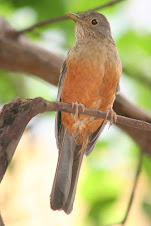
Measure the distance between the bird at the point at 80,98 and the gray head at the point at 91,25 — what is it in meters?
0.06

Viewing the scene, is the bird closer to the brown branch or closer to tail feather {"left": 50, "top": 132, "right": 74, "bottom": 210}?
tail feather {"left": 50, "top": 132, "right": 74, "bottom": 210}

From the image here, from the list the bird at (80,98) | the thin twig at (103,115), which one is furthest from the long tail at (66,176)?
the thin twig at (103,115)

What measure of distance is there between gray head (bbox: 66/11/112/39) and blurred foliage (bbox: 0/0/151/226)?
11.6 inches

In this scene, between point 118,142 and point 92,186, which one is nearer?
point 92,186

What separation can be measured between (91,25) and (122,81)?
934 millimetres

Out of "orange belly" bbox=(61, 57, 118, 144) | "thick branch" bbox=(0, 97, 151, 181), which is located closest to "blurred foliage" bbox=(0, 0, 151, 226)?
"orange belly" bbox=(61, 57, 118, 144)

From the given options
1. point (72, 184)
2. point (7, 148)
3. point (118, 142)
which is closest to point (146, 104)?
point (118, 142)

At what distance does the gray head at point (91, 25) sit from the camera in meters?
4.94

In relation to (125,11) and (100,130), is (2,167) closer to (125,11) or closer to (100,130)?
(100,130)

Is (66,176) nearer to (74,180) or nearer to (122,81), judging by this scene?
(74,180)

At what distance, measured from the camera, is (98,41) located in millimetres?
4793

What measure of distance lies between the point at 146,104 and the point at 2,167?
3.24 m

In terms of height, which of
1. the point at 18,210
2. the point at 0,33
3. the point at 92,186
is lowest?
the point at 18,210

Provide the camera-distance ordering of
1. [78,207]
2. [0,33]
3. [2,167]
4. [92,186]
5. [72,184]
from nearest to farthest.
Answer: [2,167], [72,184], [0,33], [92,186], [78,207]
